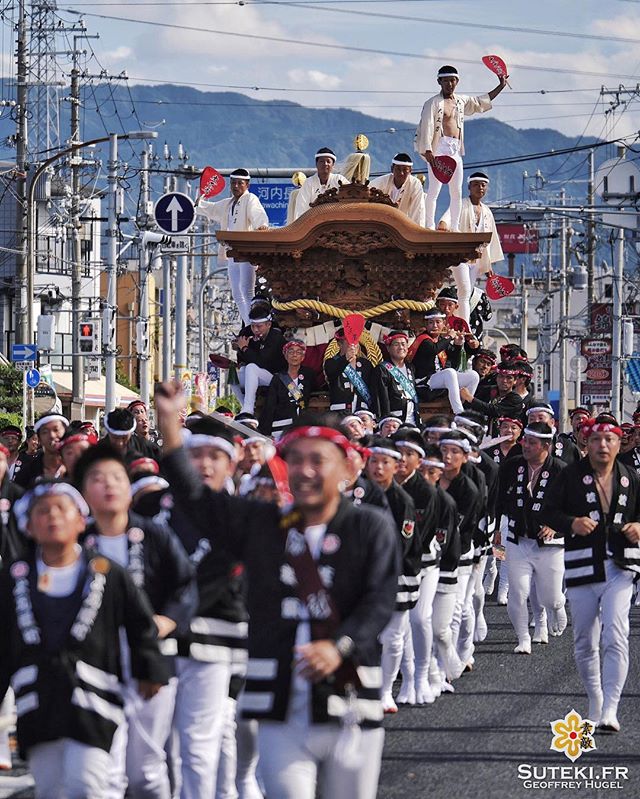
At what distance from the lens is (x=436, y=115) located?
69.5 feet

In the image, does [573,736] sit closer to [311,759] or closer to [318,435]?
[311,759]

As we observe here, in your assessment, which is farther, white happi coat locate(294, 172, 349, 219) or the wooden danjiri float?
white happi coat locate(294, 172, 349, 219)

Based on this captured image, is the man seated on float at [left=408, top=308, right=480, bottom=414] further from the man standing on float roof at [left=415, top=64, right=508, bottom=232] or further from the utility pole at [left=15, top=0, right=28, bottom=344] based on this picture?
the utility pole at [left=15, top=0, right=28, bottom=344]

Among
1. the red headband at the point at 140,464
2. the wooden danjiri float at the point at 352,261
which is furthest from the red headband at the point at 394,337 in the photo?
the red headband at the point at 140,464

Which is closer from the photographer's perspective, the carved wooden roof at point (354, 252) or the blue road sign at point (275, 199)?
the carved wooden roof at point (354, 252)

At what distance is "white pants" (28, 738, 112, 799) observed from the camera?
254 inches

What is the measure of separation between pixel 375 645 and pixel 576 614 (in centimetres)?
491

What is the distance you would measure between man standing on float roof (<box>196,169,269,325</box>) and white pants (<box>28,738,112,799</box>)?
14875 millimetres

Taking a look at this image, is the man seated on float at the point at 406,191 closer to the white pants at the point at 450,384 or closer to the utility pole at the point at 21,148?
the white pants at the point at 450,384

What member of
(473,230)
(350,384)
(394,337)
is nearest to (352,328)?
(394,337)

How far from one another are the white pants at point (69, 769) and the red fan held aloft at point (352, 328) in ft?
42.0

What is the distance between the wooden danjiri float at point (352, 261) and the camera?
20.1m

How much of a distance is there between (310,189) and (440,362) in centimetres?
345

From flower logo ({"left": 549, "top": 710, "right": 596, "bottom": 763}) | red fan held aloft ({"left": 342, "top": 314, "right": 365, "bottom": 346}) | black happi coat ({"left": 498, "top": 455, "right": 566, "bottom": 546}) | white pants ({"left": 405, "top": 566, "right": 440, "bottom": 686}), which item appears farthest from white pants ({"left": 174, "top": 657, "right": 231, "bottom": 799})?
red fan held aloft ({"left": 342, "top": 314, "right": 365, "bottom": 346})
